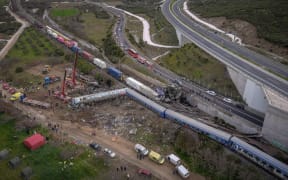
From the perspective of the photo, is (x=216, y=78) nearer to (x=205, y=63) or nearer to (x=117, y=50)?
(x=205, y=63)

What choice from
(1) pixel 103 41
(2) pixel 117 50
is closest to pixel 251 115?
(2) pixel 117 50

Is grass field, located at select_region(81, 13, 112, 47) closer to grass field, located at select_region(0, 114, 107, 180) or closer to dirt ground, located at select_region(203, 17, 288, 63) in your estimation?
dirt ground, located at select_region(203, 17, 288, 63)

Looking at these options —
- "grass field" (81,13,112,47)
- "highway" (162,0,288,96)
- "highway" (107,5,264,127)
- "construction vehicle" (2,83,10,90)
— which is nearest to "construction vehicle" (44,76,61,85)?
"construction vehicle" (2,83,10,90)

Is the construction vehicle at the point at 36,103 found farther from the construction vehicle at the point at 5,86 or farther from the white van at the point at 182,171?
the white van at the point at 182,171

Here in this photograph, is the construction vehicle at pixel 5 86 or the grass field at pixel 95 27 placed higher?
the grass field at pixel 95 27

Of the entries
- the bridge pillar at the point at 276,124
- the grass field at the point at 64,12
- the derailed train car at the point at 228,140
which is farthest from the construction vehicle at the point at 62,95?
→ the grass field at the point at 64,12

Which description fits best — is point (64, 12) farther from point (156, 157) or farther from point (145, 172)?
point (145, 172)
